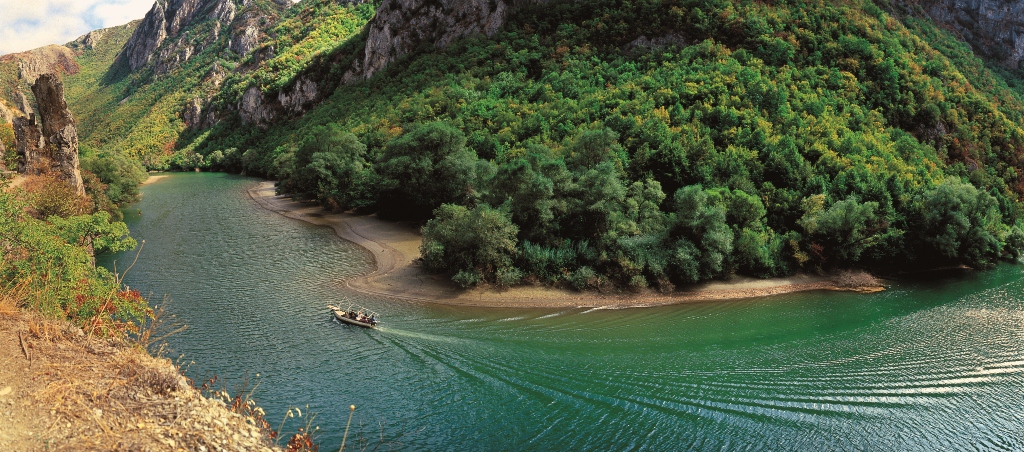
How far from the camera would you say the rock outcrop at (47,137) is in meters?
38.9

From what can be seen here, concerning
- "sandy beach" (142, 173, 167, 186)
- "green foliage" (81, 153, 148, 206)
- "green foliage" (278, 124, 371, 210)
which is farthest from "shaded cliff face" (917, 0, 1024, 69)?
"sandy beach" (142, 173, 167, 186)

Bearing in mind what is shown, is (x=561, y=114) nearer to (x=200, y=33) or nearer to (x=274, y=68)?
(x=274, y=68)

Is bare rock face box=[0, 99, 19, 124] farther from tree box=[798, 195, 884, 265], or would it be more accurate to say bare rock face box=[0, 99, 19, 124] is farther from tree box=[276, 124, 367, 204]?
tree box=[798, 195, 884, 265]

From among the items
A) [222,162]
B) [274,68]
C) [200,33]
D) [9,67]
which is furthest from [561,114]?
[200,33]

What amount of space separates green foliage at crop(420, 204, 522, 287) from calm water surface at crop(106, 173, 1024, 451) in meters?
3.93

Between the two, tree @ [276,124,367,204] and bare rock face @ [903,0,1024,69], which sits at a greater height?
bare rock face @ [903,0,1024,69]

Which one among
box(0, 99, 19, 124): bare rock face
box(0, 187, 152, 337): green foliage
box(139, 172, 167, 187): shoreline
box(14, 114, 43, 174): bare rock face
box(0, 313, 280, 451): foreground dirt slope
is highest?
box(0, 99, 19, 124): bare rock face

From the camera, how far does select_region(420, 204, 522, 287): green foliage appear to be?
122 ft

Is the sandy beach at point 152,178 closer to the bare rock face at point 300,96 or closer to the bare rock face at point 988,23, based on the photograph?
the bare rock face at point 300,96

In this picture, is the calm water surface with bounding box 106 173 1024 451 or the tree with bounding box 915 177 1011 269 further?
the tree with bounding box 915 177 1011 269

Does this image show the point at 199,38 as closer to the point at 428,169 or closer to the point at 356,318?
the point at 428,169

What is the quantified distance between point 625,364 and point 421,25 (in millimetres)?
81239

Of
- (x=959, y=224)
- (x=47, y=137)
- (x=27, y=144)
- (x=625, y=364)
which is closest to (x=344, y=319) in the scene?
(x=625, y=364)

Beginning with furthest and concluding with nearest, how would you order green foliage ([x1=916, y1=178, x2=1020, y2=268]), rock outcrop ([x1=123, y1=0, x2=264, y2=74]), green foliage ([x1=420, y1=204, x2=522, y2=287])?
rock outcrop ([x1=123, y1=0, x2=264, y2=74]) < green foliage ([x1=916, y1=178, x2=1020, y2=268]) < green foliage ([x1=420, y1=204, x2=522, y2=287])
